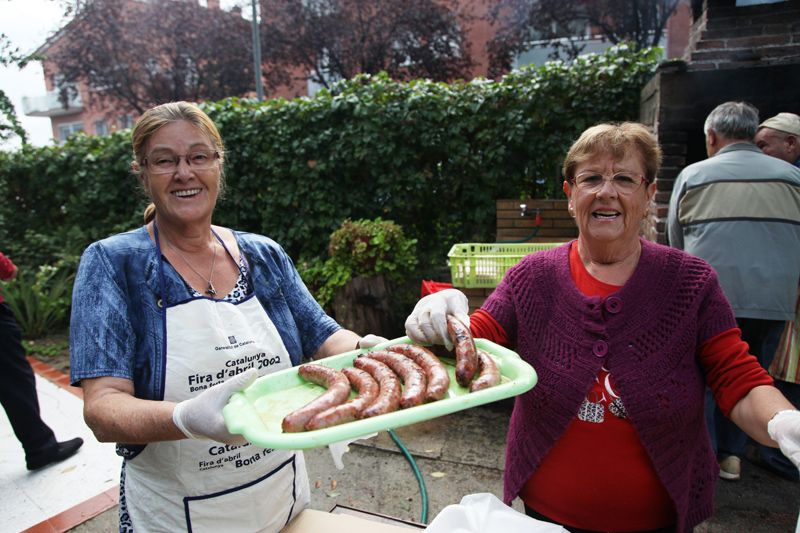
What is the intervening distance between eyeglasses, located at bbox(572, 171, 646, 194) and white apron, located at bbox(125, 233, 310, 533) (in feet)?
4.50

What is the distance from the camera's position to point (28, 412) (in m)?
4.05

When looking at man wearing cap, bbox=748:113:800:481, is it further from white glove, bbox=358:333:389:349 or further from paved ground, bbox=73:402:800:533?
white glove, bbox=358:333:389:349

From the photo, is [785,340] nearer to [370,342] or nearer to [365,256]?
[370,342]

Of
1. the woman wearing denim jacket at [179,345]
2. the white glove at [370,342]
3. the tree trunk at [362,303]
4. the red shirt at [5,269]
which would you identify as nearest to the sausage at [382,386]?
the white glove at [370,342]

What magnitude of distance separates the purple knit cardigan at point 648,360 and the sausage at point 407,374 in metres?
0.50

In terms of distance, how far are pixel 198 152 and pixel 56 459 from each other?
375 centimetres

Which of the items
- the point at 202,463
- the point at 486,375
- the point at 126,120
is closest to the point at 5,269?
the point at 202,463

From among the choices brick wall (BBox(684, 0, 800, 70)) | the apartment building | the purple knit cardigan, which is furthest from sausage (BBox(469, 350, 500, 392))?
the apartment building

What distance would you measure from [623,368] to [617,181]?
67 centimetres

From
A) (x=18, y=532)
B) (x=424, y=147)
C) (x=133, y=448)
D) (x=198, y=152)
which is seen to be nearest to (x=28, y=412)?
(x=18, y=532)

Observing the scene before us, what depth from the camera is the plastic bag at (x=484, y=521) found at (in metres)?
1.53

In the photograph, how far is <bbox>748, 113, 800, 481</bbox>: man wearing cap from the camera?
12.5 feet

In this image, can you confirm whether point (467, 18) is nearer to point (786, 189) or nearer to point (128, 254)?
point (786, 189)

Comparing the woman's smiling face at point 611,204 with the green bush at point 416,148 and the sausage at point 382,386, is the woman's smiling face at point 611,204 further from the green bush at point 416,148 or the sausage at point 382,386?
the green bush at point 416,148
